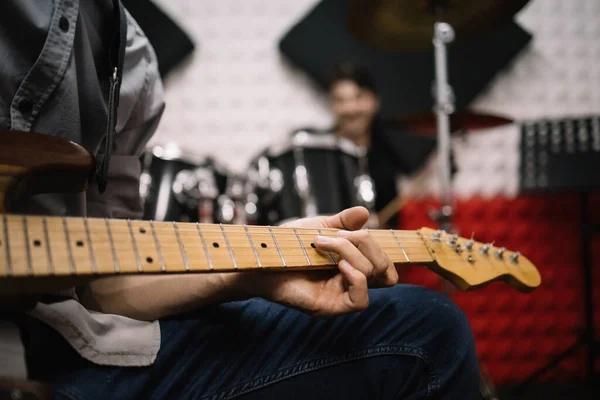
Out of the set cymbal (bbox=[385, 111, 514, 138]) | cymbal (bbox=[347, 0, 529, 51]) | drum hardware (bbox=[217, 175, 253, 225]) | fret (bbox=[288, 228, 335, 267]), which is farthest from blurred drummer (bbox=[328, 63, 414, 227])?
fret (bbox=[288, 228, 335, 267])

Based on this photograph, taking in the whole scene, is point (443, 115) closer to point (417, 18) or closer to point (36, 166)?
point (417, 18)

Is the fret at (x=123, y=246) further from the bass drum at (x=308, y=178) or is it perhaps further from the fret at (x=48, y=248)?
the bass drum at (x=308, y=178)

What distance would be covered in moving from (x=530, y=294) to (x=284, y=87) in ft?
5.32

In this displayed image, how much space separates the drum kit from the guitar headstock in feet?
3.29

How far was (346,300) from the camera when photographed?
2.25 feet

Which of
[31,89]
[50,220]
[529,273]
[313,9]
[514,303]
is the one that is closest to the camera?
[50,220]

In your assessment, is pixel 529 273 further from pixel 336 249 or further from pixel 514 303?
pixel 514 303

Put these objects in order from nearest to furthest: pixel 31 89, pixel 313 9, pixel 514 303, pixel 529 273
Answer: pixel 31 89 → pixel 529 273 → pixel 514 303 → pixel 313 9

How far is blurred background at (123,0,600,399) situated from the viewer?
1926 millimetres

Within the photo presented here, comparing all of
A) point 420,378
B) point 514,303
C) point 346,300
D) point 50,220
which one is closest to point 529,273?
point 420,378

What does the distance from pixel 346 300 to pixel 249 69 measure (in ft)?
7.51

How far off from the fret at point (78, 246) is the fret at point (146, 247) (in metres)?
0.05

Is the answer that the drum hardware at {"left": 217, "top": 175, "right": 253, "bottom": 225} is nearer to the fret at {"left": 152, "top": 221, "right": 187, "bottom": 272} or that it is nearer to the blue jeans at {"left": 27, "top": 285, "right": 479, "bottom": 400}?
the blue jeans at {"left": 27, "top": 285, "right": 479, "bottom": 400}

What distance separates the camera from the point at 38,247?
500 millimetres
